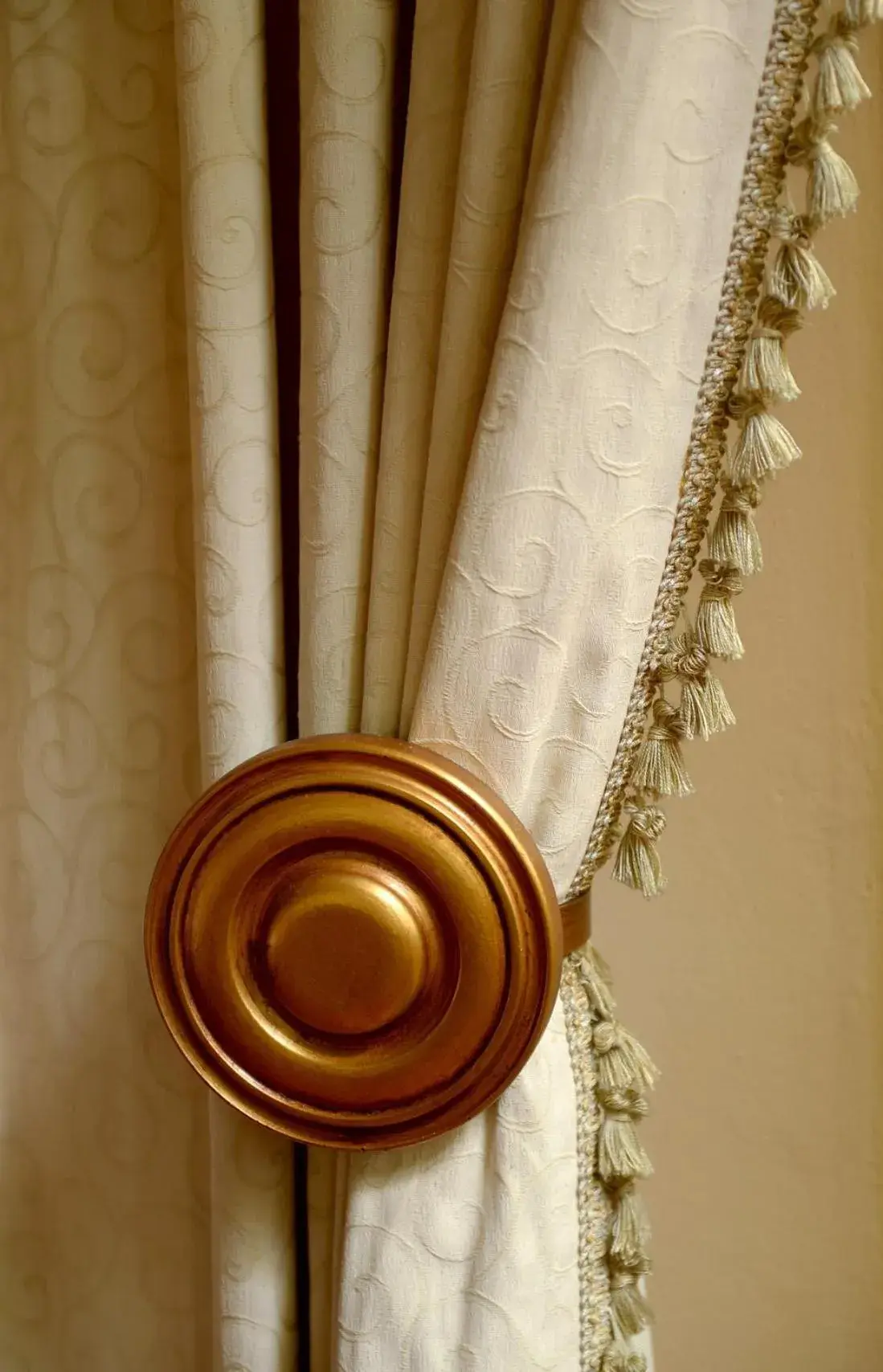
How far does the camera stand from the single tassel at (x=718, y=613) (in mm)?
506

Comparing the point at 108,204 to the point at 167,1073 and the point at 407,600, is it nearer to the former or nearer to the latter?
the point at 407,600

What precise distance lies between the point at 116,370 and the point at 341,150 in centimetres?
19

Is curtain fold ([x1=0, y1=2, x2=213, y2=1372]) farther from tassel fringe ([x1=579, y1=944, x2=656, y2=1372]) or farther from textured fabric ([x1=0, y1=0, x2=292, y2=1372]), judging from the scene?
tassel fringe ([x1=579, y1=944, x2=656, y2=1372])

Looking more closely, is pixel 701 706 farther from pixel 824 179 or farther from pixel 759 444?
pixel 824 179

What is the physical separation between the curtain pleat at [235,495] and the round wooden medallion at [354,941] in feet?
0.23

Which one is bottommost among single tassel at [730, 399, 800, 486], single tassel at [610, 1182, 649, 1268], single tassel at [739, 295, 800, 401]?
single tassel at [610, 1182, 649, 1268]

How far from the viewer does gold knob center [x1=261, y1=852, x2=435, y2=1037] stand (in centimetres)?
47

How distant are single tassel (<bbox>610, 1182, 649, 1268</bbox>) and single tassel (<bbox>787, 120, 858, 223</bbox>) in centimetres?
46

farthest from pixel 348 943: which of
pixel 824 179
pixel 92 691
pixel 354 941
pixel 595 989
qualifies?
pixel 824 179

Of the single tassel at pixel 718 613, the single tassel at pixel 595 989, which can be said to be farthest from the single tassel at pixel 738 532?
the single tassel at pixel 595 989

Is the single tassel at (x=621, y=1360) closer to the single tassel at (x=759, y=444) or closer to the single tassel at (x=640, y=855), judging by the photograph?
the single tassel at (x=640, y=855)

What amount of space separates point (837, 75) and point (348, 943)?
41cm

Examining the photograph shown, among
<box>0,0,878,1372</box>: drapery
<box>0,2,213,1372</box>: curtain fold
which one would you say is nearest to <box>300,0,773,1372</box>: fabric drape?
<box>0,0,878,1372</box>: drapery

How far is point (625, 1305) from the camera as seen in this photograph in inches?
21.5
